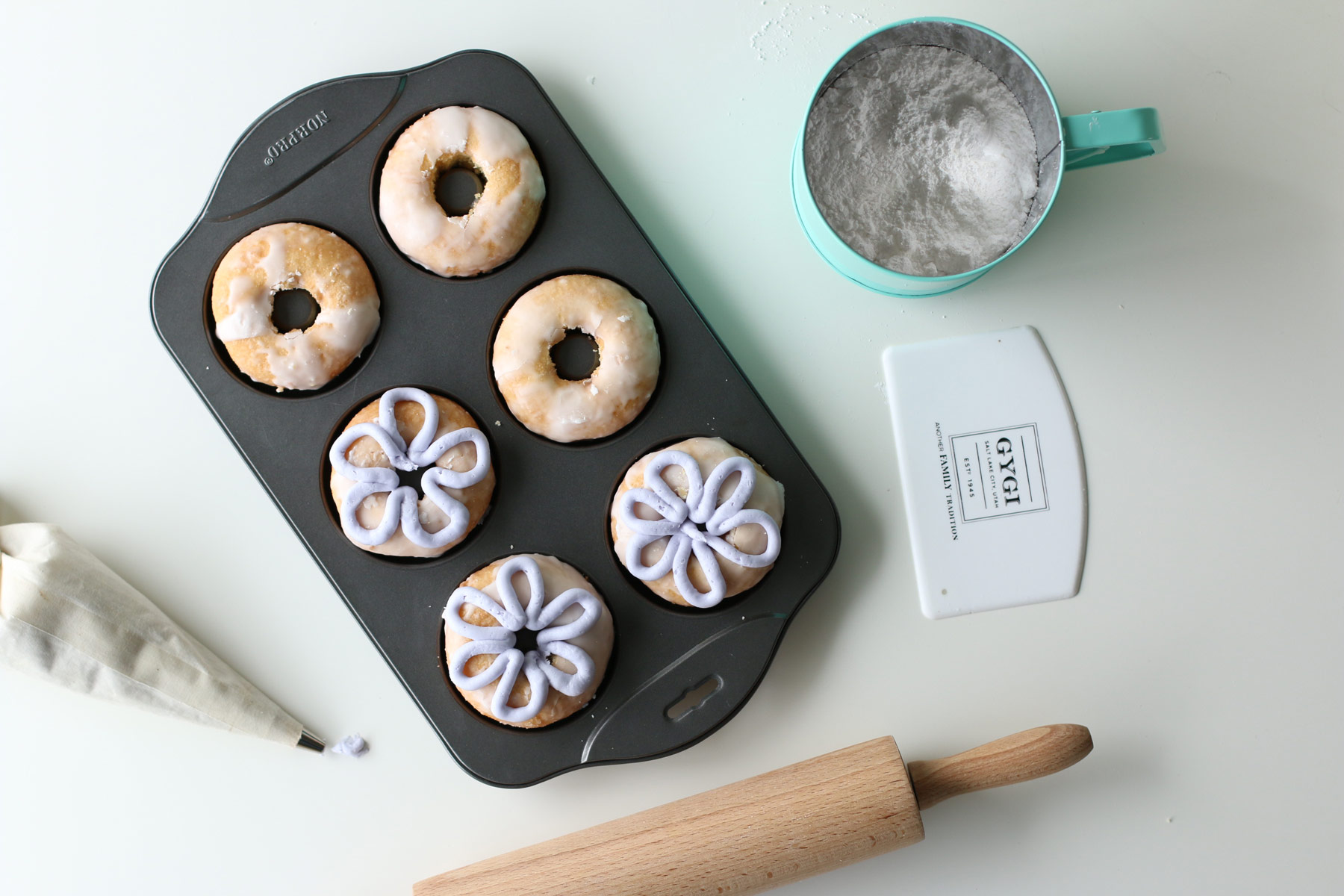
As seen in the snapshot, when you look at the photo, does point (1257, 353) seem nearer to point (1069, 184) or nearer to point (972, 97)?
point (1069, 184)

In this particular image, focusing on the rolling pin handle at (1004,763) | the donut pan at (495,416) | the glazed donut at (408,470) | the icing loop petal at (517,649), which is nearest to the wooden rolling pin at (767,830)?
the rolling pin handle at (1004,763)

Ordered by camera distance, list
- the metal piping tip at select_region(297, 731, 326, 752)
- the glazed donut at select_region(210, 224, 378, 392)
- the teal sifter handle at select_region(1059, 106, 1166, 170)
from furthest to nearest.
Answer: the metal piping tip at select_region(297, 731, 326, 752) < the glazed donut at select_region(210, 224, 378, 392) < the teal sifter handle at select_region(1059, 106, 1166, 170)

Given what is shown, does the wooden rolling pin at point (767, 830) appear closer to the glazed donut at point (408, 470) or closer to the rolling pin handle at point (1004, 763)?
the rolling pin handle at point (1004, 763)

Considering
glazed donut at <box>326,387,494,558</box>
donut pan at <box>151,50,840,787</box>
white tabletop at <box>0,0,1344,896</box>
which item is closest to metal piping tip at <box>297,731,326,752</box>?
white tabletop at <box>0,0,1344,896</box>

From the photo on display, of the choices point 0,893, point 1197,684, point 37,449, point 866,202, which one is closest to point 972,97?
point 866,202

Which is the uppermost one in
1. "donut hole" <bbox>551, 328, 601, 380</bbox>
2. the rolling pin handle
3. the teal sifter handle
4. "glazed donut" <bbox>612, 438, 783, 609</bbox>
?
the teal sifter handle

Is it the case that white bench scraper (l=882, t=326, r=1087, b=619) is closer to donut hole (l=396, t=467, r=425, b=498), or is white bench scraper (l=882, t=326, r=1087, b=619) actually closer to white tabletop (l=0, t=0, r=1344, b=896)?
white tabletop (l=0, t=0, r=1344, b=896)

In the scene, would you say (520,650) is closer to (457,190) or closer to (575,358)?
(575,358)
